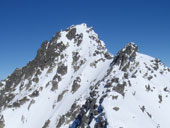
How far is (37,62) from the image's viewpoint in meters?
125

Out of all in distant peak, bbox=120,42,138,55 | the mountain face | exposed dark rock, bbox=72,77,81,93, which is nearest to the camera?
the mountain face

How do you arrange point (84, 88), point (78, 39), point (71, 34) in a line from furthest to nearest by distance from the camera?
1. point (71, 34)
2. point (78, 39)
3. point (84, 88)

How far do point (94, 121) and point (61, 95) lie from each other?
49.5 meters

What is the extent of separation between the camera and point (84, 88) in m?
88.5

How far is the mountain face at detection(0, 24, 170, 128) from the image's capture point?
165 feet

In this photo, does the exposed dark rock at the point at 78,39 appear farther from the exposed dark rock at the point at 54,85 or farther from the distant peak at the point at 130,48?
the distant peak at the point at 130,48

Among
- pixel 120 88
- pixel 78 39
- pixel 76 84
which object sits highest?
pixel 78 39

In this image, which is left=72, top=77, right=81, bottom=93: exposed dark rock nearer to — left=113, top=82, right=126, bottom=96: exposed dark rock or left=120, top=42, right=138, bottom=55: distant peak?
left=120, top=42, right=138, bottom=55: distant peak

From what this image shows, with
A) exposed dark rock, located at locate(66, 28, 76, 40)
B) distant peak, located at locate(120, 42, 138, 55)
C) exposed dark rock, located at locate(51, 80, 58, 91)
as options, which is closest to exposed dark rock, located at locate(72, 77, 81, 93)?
exposed dark rock, located at locate(51, 80, 58, 91)

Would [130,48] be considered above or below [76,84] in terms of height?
above

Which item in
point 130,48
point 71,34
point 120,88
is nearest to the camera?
point 120,88

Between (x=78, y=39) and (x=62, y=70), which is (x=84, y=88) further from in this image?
(x=78, y=39)

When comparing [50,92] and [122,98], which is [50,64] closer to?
[50,92]

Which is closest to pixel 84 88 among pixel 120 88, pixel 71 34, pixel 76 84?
pixel 76 84
